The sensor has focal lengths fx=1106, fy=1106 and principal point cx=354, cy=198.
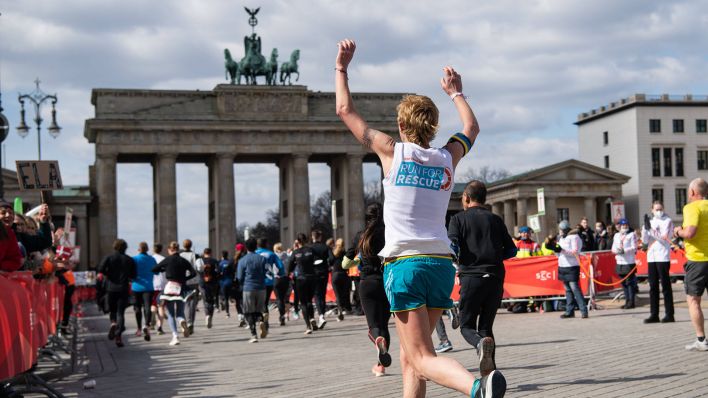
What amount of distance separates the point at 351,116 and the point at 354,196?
78903 mm

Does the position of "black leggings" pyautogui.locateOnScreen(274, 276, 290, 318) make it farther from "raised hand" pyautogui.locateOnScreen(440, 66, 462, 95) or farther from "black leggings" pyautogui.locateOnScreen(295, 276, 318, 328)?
"raised hand" pyautogui.locateOnScreen(440, 66, 462, 95)

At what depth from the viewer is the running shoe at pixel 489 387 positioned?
5.64 meters

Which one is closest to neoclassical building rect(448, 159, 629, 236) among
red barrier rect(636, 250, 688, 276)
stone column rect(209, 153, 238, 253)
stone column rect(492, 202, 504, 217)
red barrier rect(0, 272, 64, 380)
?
stone column rect(492, 202, 504, 217)

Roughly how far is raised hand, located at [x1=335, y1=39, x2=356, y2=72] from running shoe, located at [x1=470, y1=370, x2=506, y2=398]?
189 cm

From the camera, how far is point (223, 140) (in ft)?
272

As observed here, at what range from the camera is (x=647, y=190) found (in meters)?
100

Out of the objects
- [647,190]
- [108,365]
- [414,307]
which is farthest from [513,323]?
[647,190]

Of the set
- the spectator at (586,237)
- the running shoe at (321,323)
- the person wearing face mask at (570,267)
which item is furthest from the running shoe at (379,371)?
the spectator at (586,237)

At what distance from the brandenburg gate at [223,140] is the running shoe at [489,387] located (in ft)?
248

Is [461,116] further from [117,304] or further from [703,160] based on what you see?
[703,160]

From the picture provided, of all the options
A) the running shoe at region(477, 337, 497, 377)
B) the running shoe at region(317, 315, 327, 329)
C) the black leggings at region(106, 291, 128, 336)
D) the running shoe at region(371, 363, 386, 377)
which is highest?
the running shoe at region(477, 337, 497, 377)

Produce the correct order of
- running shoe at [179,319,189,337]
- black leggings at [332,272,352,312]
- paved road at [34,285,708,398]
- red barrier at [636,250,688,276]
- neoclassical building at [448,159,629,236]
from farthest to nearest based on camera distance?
neoclassical building at [448,159,629,236] < red barrier at [636,250,688,276] < black leggings at [332,272,352,312] < running shoe at [179,319,189,337] < paved road at [34,285,708,398]

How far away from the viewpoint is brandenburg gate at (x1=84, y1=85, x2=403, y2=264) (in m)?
80.4

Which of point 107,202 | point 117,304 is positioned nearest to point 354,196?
point 107,202
